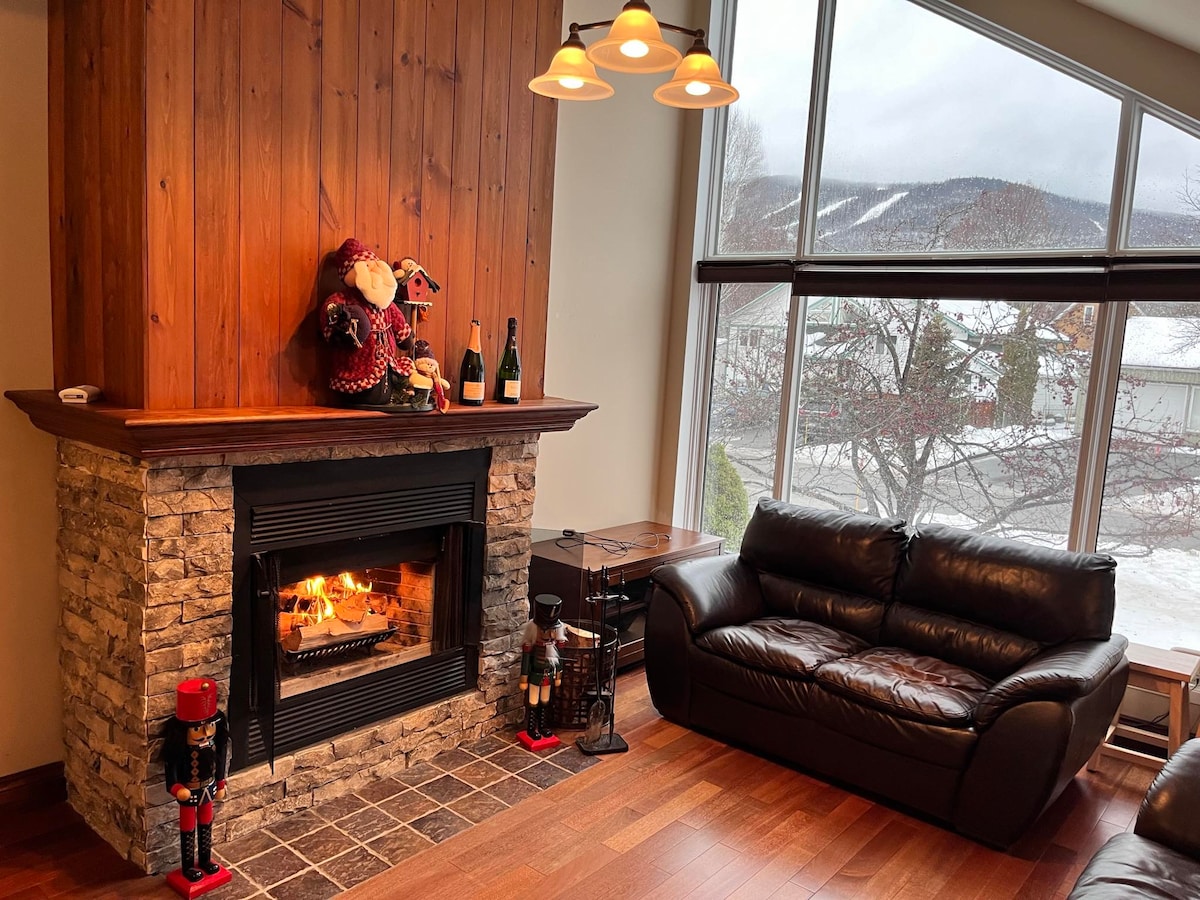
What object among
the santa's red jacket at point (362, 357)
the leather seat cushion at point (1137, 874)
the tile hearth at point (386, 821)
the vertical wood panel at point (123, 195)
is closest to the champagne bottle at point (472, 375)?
the santa's red jacket at point (362, 357)

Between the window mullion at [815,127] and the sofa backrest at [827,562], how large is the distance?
1612 millimetres

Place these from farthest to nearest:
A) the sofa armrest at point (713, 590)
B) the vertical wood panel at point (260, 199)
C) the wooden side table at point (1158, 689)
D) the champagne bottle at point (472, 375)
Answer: the sofa armrest at point (713, 590) → the wooden side table at point (1158, 689) → the champagne bottle at point (472, 375) → the vertical wood panel at point (260, 199)

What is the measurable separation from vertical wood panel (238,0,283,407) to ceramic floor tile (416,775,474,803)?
149 cm

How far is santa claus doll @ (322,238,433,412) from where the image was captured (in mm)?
2871

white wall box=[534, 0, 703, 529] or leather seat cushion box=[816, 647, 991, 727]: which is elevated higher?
white wall box=[534, 0, 703, 529]

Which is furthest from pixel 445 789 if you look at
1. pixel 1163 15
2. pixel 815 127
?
pixel 1163 15

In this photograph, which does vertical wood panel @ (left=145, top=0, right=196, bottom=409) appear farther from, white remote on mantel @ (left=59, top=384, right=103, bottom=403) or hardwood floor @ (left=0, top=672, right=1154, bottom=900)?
hardwood floor @ (left=0, top=672, right=1154, bottom=900)

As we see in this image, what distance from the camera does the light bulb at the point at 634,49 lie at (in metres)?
2.39

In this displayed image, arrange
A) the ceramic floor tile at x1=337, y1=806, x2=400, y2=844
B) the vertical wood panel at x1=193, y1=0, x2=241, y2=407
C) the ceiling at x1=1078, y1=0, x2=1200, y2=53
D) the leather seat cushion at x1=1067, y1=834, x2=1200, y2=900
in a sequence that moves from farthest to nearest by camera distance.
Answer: the ceiling at x1=1078, y1=0, x2=1200, y2=53 → the ceramic floor tile at x1=337, y1=806, x2=400, y2=844 → the vertical wood panel at x1=193, y1=0, x2=241, y2=407 → the leather seat cushion at x1=1067, y1=834, x2=1200, y2=900

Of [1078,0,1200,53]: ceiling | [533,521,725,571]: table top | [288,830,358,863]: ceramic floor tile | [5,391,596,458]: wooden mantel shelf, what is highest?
[1078,0,1200,53]: ceiling

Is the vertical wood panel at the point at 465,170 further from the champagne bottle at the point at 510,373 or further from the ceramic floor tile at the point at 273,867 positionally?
the ceramic floor tile at the point at 273,867

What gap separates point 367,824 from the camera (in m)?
2.97

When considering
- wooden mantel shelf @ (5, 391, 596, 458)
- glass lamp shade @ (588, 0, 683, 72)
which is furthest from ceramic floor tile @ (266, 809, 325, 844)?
glass lamp shade @ (588, 0, 683, 72)

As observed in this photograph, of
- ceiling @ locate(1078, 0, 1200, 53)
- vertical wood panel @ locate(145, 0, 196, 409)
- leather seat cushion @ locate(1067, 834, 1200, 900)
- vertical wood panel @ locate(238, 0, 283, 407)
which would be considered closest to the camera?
leather seat cushion @ locate(1067, 834, 1200, 900)
